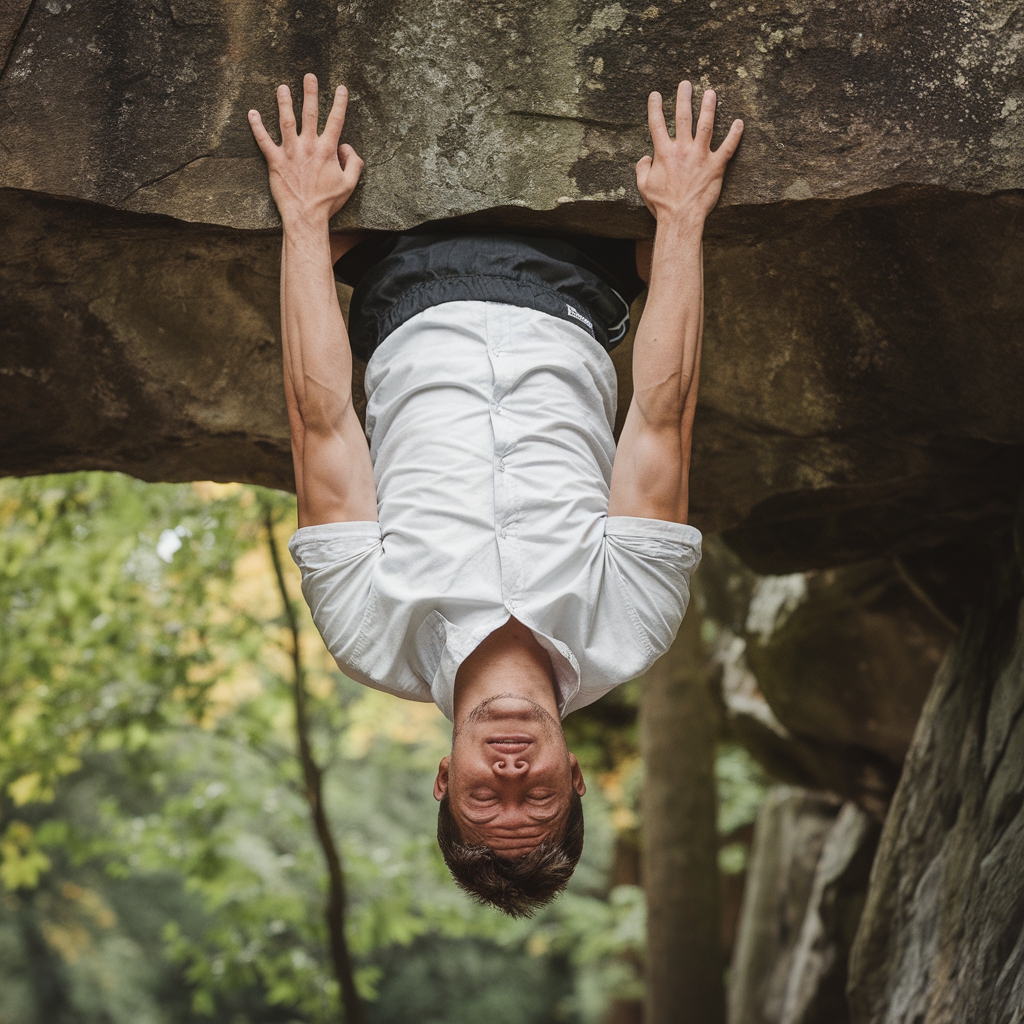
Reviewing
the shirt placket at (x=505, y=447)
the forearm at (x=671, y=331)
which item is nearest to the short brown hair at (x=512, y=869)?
the shirt placket at (x=505, y=447)

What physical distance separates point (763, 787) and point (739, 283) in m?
7.15

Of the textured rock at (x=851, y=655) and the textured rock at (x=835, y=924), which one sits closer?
the textured rock at (x=851, y=655)

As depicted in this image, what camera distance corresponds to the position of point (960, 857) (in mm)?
3436

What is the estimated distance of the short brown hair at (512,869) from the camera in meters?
2.41

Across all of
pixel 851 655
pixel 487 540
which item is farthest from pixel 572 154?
pixel 851 655

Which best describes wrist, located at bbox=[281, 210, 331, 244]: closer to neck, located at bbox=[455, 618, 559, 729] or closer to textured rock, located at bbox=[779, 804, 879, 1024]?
neck, located at bbox=[455, 618, 559, 729]

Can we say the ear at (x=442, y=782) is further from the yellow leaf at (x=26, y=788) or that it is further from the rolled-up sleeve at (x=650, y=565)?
the yellow leaf at (x=26, y=788)

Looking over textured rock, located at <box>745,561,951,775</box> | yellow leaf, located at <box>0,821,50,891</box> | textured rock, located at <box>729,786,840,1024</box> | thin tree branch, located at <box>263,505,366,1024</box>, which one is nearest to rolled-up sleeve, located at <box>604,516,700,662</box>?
textured rock, located at <box>745,561,951,775</box>

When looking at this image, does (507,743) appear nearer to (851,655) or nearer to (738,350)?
(738,350)

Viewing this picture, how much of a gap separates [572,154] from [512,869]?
1.66 metres

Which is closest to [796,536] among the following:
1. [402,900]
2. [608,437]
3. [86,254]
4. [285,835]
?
[608,437]

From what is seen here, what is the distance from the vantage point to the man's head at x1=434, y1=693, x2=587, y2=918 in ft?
7.57

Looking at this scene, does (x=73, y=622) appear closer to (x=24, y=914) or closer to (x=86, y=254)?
(x=86, y=254)

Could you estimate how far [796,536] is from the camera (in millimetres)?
4336
